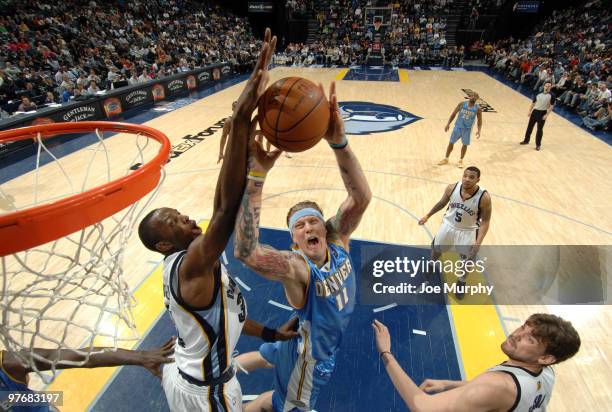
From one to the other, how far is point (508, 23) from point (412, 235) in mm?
26424

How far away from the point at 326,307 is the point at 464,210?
255 cm

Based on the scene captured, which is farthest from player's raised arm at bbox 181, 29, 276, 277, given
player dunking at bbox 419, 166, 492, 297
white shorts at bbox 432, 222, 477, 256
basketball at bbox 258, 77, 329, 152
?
white shorts at bbox 432, 222, 477, 256

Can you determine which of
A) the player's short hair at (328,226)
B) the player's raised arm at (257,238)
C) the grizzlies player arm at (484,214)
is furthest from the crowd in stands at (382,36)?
the player's raised arm at (257,238)

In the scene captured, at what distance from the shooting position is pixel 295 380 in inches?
92.7

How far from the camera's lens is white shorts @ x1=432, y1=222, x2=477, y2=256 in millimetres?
4191

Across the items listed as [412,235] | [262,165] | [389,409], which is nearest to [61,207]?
[262,165]

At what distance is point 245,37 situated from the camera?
2639 centimetres

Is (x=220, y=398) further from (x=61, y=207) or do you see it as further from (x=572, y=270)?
(x=572, y=270)

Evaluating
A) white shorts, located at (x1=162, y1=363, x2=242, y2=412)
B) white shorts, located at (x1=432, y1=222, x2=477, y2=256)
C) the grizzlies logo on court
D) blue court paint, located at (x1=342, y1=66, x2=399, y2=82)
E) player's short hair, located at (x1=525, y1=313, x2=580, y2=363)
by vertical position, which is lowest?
the grizzlies logo on court

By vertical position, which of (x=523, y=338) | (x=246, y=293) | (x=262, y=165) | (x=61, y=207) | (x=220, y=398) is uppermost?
(x=262, y=165)

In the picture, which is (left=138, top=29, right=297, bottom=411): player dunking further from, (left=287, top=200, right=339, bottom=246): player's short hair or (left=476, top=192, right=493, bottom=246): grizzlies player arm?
(left=476, top=192, right=493, bottom=246): grizzlies player arm

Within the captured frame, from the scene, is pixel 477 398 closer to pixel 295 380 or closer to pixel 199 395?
pixel 295 380

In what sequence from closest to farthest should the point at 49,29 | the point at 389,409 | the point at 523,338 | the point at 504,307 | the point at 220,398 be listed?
1. the point at 523,338
2. the point at 220,398
3. the point at 389,409
4. the point at 504,307
5. the point at 49,29

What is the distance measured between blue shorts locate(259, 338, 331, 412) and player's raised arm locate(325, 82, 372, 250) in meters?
0.79
